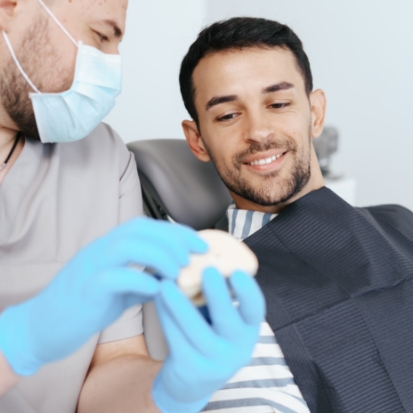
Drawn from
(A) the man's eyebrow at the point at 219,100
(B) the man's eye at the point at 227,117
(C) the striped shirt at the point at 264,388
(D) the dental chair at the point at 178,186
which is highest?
(A) the man's eyebrow at the point at 219,100

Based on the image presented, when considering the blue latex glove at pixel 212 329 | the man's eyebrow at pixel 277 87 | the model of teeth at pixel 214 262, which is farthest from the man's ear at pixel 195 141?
the blue latex glove at pixel 212 329

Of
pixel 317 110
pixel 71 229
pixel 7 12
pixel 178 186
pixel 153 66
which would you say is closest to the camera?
pixel 7 12

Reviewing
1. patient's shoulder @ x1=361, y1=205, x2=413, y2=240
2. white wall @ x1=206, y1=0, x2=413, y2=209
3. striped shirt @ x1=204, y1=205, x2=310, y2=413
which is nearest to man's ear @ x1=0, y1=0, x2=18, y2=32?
striped shirt @ x1=204, y1=205, x2=310, y2=413

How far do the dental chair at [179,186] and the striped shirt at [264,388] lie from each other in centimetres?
38

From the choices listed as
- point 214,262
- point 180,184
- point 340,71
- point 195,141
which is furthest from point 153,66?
point 214,262

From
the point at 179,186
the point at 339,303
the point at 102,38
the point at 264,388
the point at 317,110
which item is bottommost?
the point at 264,388

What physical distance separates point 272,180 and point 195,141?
0.26m

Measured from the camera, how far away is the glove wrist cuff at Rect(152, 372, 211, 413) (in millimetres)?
730

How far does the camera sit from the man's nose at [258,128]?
3.97 feet

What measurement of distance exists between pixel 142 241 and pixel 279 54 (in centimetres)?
83

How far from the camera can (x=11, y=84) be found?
0.98 metres

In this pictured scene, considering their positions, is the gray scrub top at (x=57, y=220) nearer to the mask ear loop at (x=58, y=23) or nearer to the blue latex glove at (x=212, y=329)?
the mask ear loop at (x=58, y=23)

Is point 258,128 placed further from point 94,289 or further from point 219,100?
point 94,289

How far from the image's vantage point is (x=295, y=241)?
1.20 metres
